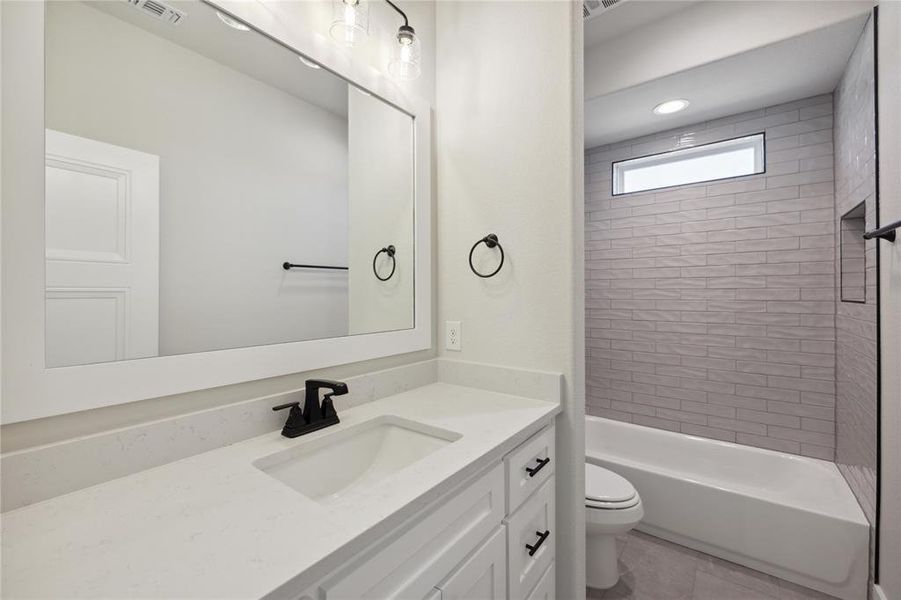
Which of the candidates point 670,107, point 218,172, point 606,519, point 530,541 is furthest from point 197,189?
point 670,107

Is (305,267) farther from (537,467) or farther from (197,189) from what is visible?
(537,467)

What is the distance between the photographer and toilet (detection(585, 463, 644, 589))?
166 centimetres

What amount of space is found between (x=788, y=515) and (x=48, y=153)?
9.39ft

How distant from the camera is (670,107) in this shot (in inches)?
94.5

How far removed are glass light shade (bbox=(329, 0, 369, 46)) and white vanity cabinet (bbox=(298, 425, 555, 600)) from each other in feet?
4.43

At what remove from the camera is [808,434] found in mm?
2281

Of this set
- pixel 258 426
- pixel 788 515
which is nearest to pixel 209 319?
pixel 258 426

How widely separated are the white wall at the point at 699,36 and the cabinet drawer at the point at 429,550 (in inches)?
86.9

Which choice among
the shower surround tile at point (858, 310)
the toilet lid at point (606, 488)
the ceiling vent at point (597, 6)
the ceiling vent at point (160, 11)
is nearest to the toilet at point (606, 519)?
the toilet lid at point (606, 488)

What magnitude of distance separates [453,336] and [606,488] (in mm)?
1029

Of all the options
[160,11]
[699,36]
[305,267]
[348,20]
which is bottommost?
[305,267]

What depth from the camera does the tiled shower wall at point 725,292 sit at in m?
2.27

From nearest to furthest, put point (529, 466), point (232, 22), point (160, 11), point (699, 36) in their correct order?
point (160, 11) < point (232, 22) < point (529, 466) < point (699, 36)

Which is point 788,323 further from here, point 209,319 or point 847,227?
point 209,319
